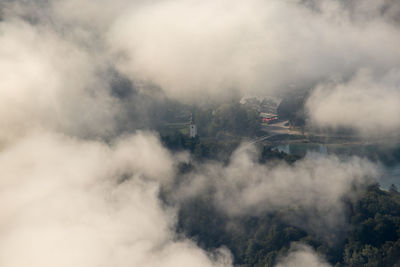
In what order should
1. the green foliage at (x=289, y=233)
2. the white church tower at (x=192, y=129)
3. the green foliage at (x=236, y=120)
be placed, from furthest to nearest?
1. the green foliage at (x=236, y=120)
2. the white church tower at (x=192, y=129)
3. the green foliage at (x=289, y=233)

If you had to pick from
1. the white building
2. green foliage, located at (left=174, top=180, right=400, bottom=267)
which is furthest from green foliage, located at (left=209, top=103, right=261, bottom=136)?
green foliage, located at (left=174, top=180, right=400, bottom=267)

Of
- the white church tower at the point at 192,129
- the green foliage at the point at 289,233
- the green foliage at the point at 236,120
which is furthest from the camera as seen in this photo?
the green foliage at the point at 236,120

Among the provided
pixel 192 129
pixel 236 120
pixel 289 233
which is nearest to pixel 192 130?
pixel 192 129

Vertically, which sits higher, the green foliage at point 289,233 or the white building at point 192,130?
the white building at point 192,130

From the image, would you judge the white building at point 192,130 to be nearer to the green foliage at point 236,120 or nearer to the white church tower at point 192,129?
the white church tower at point 192,129

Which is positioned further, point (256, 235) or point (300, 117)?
point (300, 117)

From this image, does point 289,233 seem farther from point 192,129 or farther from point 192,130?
point 192,129

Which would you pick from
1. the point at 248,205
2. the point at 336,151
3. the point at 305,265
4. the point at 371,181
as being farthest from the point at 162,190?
the point at 336,151

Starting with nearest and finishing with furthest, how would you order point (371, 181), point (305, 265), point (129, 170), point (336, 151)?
point (305, 265) → point (371, 181) → point (129, 170) → point (336, 151)

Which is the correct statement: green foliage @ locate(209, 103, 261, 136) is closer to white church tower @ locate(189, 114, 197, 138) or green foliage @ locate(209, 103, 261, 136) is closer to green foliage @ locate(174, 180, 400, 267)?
white church tower @ locate(189, 114, 197, 138)

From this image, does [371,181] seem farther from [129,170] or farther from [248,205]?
[129,170]

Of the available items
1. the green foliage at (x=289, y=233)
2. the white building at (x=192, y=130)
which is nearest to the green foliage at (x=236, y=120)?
the white building at (x=192, y=130)
